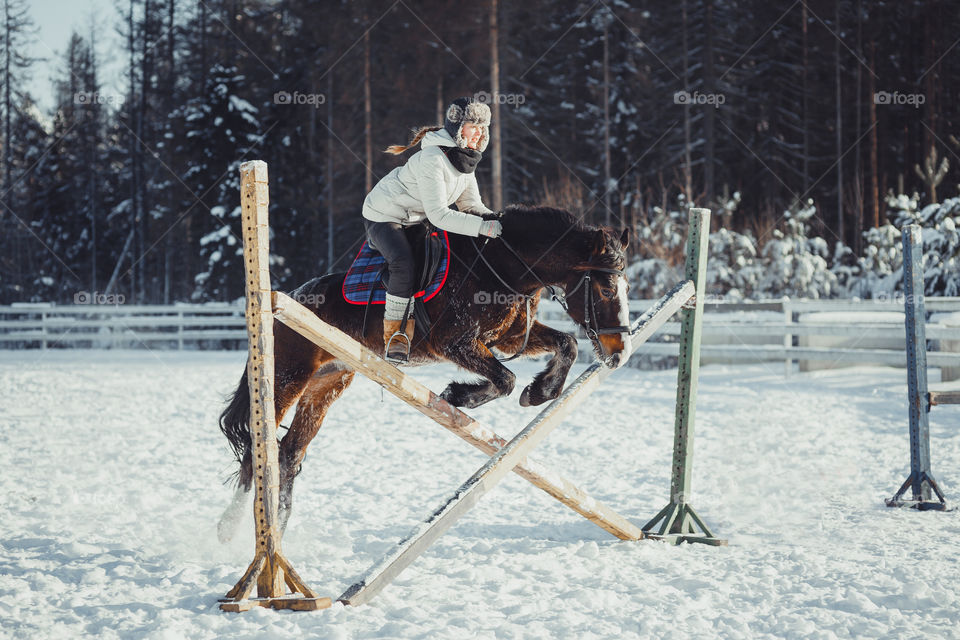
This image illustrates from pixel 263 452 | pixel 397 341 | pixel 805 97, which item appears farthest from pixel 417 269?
pixel 805 97

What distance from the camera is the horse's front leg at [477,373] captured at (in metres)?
4.42

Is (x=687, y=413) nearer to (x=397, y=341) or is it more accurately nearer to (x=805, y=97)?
(x=397, y=341)

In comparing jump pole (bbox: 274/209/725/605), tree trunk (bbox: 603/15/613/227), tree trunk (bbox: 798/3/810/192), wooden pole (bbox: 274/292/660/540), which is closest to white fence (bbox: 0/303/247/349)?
tree trunk (bbox: 603/15/613/227)

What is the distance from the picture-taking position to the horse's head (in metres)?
4.39

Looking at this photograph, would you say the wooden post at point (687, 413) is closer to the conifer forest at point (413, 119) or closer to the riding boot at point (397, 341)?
the riding boot at point (397, 341)

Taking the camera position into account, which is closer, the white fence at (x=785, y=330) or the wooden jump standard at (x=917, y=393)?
the wooden jump standard at (x=917, y=393)

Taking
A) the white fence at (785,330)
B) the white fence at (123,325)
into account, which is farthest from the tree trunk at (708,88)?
the white fence at (123,325)

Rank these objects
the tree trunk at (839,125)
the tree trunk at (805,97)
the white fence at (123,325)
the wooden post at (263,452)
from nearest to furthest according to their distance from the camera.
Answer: the wooden post at (263,452), the white fence at (123,325), the tree trunk at (839,125), the tree trunk at (805,97)

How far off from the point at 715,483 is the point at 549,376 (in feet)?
9.64

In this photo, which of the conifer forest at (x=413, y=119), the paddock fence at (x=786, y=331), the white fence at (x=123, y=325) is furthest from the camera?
the conifer forest at (x=413, y=119)

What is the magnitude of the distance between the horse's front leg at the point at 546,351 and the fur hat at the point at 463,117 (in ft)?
3.85

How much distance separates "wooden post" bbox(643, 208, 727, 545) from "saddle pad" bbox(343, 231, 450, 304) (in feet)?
5.23

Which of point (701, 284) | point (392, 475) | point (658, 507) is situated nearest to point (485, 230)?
point (701, 284)

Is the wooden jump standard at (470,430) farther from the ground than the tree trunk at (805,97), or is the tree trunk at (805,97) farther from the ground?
the tree trunk at (805,97)
